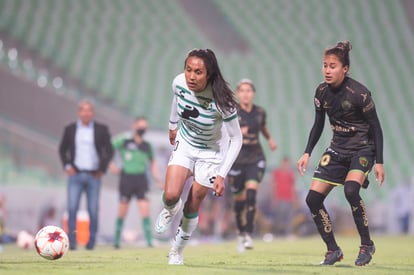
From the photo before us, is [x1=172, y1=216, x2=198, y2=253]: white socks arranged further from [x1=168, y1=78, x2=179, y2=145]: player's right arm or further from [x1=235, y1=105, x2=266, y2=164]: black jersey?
[x1=235, y1=105, x2=266, y2=164]: black jersey

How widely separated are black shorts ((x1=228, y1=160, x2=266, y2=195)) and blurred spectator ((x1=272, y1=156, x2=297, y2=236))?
25.4 ft

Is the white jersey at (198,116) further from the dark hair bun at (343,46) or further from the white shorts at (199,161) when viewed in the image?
the dark hair bun at (343,46)

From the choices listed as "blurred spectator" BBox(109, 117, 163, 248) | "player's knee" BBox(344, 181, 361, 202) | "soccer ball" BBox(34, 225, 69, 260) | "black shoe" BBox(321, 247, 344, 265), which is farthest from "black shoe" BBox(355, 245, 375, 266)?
"blurred spectator" BBox(109, 117, 163, 248)

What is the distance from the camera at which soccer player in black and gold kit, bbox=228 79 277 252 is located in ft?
39.5

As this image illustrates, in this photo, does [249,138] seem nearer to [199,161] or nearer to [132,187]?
[132,187]

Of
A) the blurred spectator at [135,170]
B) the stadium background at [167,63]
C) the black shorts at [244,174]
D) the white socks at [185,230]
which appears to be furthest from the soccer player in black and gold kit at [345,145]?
the stadium background at [167,63]

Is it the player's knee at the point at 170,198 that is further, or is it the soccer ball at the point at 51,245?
the soccer ball at the point at 51,245

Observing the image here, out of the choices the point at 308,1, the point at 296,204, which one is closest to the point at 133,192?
the point at 296,204

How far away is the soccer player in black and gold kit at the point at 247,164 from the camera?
12039 millimetres

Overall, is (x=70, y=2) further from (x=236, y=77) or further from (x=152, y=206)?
(x=152, y=206)

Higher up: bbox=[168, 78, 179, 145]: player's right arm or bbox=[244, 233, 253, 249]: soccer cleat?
bbox=[168, 78, 179, 145]: player's right arm

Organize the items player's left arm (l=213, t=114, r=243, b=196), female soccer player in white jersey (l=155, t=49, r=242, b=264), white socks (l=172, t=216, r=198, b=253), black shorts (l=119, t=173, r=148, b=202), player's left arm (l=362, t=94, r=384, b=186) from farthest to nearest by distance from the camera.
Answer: black shorts (l=119, t=173, r=148, b=202), player's left arm (l=362, t=94, r=384, b=186), white socks (l=172, t=216, r=198, b=253), player's left arm (l=213, t=114, r=243, b=196), female soccer player in white jersey (l=155, t=49, r=242, b=264)

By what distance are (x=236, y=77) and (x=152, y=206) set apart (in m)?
8.13

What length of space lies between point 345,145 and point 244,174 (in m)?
4.42
